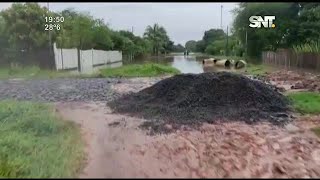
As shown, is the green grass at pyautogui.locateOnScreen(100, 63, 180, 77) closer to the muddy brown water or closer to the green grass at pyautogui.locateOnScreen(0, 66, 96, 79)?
the green grass at pyautogui.locateOnScreen(0, 66, 96, 79)

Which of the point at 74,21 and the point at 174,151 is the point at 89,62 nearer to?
the point at 74,21

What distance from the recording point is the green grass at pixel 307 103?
8.54 meters

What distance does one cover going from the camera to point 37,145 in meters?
5.07

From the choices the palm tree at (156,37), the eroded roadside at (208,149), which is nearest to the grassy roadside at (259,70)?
the eroded roadside at (208,149)

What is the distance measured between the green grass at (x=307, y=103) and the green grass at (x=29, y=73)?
11.2 metres

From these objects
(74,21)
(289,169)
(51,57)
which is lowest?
(289,169)

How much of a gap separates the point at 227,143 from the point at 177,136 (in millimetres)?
804

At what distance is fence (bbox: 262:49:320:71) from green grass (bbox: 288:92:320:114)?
10.3m

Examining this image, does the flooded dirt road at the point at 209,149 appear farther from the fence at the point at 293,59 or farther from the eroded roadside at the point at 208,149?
the fence at the point at 293,59

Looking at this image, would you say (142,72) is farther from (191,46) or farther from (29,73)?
(191,46)

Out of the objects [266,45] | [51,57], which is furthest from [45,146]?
[266,45]

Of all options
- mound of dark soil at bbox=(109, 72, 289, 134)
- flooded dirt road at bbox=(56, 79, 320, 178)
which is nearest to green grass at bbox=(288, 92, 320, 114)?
mound of dark soil at bbox=(109, 72, 289, 134)

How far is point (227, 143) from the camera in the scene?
5.66 metres

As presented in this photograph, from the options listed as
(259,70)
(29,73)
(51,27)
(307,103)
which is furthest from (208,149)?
(259,70)
